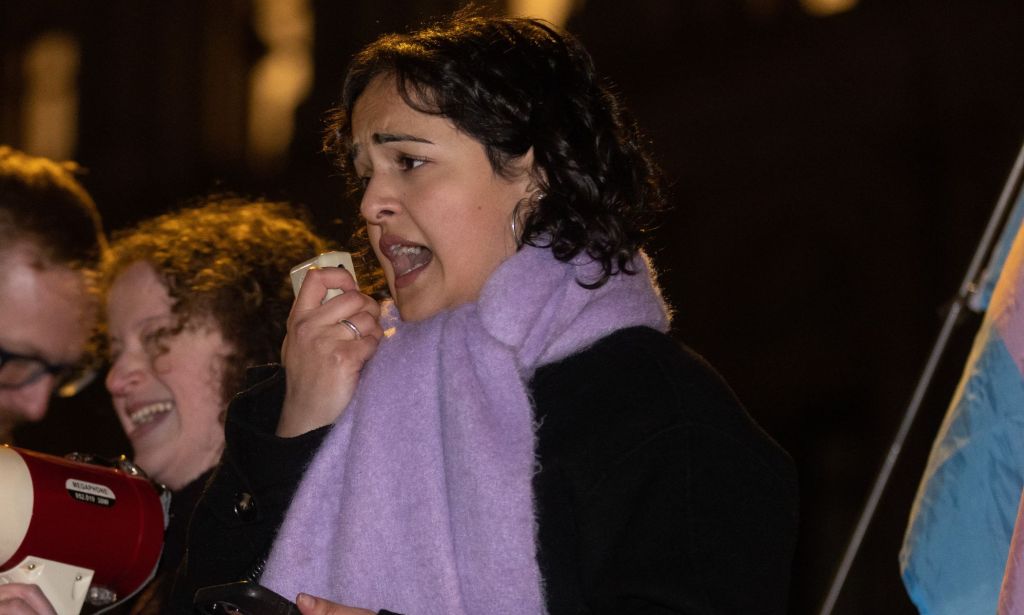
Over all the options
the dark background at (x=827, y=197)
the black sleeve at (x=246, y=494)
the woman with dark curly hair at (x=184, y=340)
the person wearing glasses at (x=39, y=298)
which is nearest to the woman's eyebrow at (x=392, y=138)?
the black sleeve at (x=246, y=494)

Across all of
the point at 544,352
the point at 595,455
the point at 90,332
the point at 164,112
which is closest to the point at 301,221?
the point at 90,332

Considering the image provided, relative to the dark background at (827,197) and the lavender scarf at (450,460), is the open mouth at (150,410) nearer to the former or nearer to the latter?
the lavender scarf at (450,460)

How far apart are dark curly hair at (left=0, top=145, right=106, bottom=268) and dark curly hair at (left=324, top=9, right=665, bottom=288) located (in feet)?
3.24

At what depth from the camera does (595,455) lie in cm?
160

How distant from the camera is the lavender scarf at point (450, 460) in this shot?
158 centimetres

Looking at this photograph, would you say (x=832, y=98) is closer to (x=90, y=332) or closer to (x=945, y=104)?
(x=945, y=104)

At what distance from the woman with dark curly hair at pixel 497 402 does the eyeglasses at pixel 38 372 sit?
880 millimetres

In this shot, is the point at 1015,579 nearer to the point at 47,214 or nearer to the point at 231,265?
the point at 231,265

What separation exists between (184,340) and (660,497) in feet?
3.38

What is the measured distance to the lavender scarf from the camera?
158cm

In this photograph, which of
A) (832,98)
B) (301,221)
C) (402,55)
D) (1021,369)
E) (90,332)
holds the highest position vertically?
(402,55)

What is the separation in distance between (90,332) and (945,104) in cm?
428

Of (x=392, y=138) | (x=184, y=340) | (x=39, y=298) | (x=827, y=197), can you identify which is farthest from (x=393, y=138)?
(x=827, y=197)

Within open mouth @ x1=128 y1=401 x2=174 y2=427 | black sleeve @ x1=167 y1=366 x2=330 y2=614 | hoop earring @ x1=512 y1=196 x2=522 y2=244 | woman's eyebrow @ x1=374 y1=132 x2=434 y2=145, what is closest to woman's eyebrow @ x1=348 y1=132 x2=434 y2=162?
woman's eyebrow @ x1=374 y1=132 x2=434 y2=145
